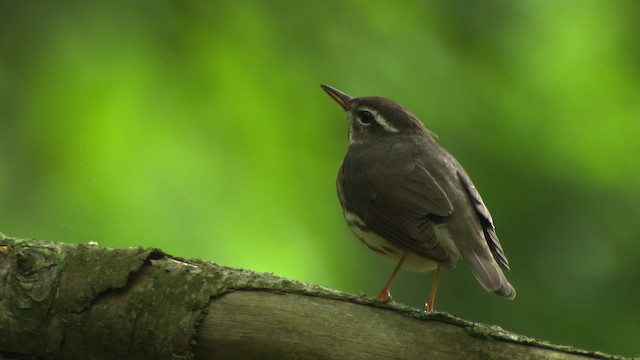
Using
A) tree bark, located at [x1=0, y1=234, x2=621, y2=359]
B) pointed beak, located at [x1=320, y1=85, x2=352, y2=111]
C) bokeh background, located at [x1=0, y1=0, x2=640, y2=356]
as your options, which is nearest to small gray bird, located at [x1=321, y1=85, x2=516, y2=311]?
pointed beak, located at [x1=320, y1=85, x2=352, y2=111]

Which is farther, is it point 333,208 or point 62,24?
point 333,208

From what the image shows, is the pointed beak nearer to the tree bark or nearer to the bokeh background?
the bokeh background

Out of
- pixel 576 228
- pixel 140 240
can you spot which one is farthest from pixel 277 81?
pixel 576 228

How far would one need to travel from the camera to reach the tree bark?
13.5ft

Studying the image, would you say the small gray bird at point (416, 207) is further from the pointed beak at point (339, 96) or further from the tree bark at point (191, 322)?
the tree bark at point (191, 322)

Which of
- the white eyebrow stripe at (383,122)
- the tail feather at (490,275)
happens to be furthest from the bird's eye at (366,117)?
the tail feather at (490,275)

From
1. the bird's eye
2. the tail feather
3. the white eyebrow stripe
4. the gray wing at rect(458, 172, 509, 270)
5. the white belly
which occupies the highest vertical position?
the white eyebrow stripe

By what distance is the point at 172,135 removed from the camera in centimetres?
468

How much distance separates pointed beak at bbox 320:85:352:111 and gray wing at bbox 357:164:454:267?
0.43 meters

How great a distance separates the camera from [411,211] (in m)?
5.09

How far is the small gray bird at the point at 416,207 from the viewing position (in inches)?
194

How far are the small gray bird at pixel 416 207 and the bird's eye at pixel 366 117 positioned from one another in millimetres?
69

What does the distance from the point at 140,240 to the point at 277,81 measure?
896 mm

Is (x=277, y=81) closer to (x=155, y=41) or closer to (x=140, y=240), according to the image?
(x=155, y=41)
